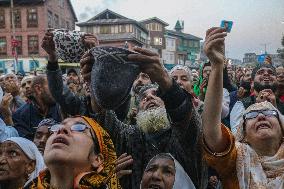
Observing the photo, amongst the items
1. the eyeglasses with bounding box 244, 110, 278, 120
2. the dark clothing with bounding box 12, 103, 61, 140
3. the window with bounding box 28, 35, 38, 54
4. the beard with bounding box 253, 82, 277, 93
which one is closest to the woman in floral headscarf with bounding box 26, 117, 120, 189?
the eyeglasses with bounding box 244, 110, 278, 120

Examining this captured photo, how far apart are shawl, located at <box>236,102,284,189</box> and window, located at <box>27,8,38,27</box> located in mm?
42649

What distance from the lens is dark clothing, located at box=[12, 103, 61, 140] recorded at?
5225 millimetres

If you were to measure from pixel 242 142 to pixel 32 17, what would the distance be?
140 feet

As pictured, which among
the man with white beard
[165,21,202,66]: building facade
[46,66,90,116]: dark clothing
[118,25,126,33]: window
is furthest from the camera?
[165,21,202,66]: building facade

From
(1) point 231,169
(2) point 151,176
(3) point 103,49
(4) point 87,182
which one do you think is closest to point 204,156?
(1) point 231,169

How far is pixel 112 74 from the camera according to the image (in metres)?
2.33

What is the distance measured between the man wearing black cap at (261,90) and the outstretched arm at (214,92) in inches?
79.5

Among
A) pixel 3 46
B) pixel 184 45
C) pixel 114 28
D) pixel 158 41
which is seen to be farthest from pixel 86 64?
pixel 184 45

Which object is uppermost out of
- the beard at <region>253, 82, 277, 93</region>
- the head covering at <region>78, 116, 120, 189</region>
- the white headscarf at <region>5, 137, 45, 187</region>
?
the beard at <region>253, 82, 277, 93</region>

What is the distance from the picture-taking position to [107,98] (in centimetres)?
236

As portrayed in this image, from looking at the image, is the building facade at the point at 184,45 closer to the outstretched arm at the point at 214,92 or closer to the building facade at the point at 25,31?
the building facade at the point at 25,31

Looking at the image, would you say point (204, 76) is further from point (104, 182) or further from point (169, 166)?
point (104, 182)

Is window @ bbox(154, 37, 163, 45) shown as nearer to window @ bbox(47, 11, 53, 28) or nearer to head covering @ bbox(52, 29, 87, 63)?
window @ bbox(47, 11, 53, 28)

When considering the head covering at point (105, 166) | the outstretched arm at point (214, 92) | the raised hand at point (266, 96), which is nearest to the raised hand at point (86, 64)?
the head covering at point (105, 166)
